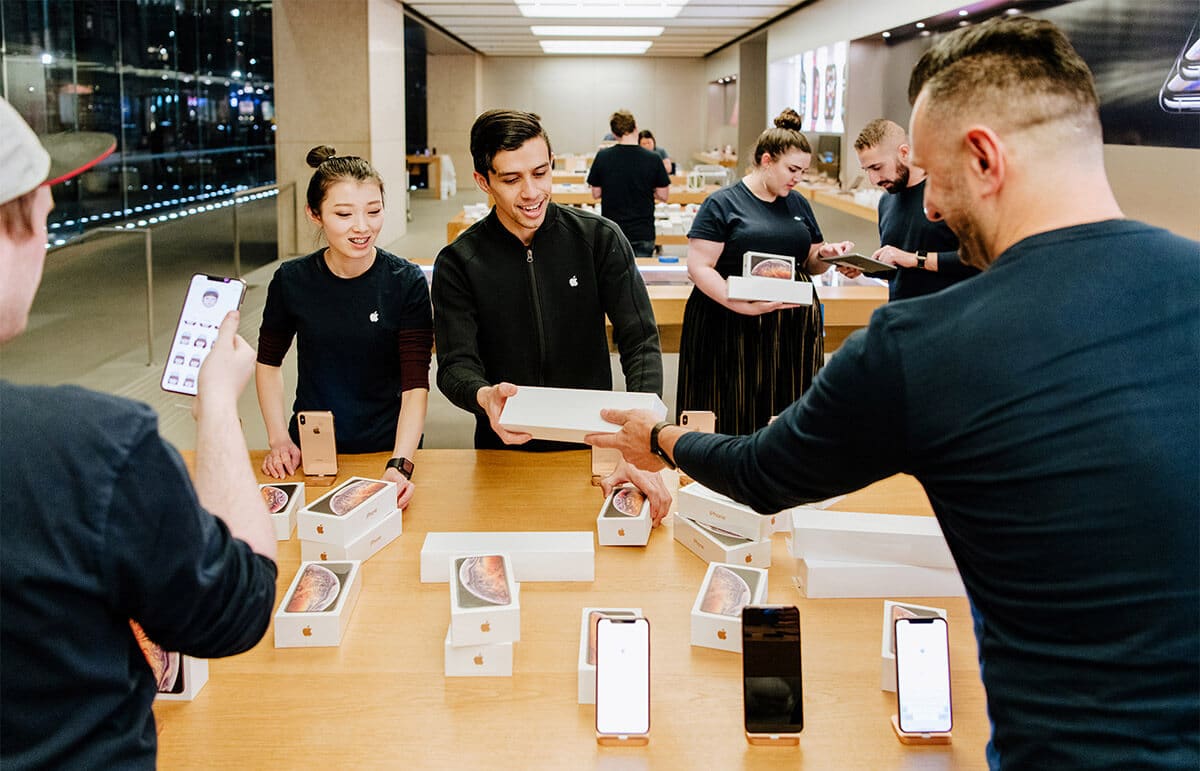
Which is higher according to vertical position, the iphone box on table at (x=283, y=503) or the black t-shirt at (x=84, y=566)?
the black t-shirt at (x=84, y=566)

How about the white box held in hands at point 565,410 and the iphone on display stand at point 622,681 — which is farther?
the white box held in hands at point 565,410

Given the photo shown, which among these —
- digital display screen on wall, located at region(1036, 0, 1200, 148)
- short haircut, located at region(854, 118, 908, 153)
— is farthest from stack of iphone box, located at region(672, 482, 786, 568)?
digital display screen on wall, located at region(1036, 0, 1200, 148)

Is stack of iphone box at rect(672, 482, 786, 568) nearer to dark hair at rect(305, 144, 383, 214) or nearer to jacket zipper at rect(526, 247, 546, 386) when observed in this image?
jacket zipper at rect(526, 247, 546, 386)

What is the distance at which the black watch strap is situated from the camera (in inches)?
98.5

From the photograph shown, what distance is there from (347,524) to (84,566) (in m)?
1.12

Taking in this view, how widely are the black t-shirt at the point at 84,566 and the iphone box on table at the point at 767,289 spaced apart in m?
2.98

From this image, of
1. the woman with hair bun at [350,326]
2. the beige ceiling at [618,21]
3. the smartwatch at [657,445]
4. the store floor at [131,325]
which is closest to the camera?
the smartwatch at [657,445]

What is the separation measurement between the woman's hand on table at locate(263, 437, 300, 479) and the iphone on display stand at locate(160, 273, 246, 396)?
11.7 inches

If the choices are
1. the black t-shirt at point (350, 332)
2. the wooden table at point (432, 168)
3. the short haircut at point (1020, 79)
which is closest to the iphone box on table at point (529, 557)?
Result: the black t-shirt at point (350, 332)

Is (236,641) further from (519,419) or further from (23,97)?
(23,97)

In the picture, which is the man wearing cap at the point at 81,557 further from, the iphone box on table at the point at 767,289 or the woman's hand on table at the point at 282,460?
the iphone box on table at the point at 767,289

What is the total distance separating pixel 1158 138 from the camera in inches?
173

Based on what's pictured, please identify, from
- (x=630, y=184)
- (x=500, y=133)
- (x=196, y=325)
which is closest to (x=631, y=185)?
(x=630, y=184)

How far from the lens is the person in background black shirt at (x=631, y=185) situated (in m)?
7.91
